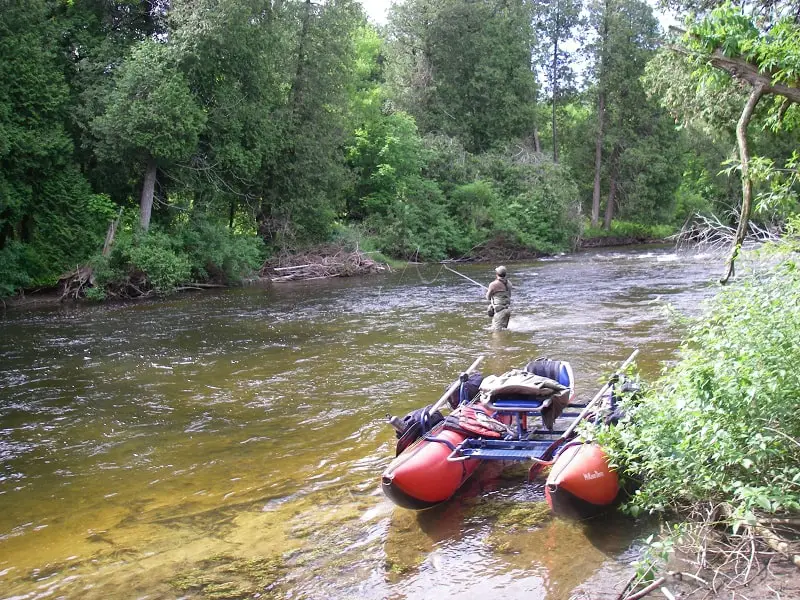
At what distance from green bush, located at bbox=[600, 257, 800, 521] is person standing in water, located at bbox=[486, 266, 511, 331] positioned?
8.27 meters

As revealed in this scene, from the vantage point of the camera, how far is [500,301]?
13.5m

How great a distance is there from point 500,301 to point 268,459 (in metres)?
7.37

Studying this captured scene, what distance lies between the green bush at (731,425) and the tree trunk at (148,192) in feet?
67.0

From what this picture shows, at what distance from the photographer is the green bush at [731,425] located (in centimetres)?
402

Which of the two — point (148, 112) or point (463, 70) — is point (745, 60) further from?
point (463, 70)

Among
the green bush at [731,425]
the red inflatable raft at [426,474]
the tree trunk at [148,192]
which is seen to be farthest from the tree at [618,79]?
the green bush at [731,425]

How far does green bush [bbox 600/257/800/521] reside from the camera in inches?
158

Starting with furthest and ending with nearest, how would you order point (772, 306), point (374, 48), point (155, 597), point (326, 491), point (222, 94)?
point (374, 48), point (222, 94), point (326, 491), point (772, 306), point (155, 597)

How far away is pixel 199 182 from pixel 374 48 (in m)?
21.3

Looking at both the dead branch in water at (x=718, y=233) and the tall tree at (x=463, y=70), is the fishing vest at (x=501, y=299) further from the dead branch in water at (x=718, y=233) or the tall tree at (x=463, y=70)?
the tall tree at (x=463, y=70)

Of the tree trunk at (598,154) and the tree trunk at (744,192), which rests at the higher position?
the tree trunk at (598,154)

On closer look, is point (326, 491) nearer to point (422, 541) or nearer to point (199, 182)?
point (422, 541)

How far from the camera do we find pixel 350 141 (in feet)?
107

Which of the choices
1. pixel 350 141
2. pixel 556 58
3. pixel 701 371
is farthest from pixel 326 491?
pixel 556 58
